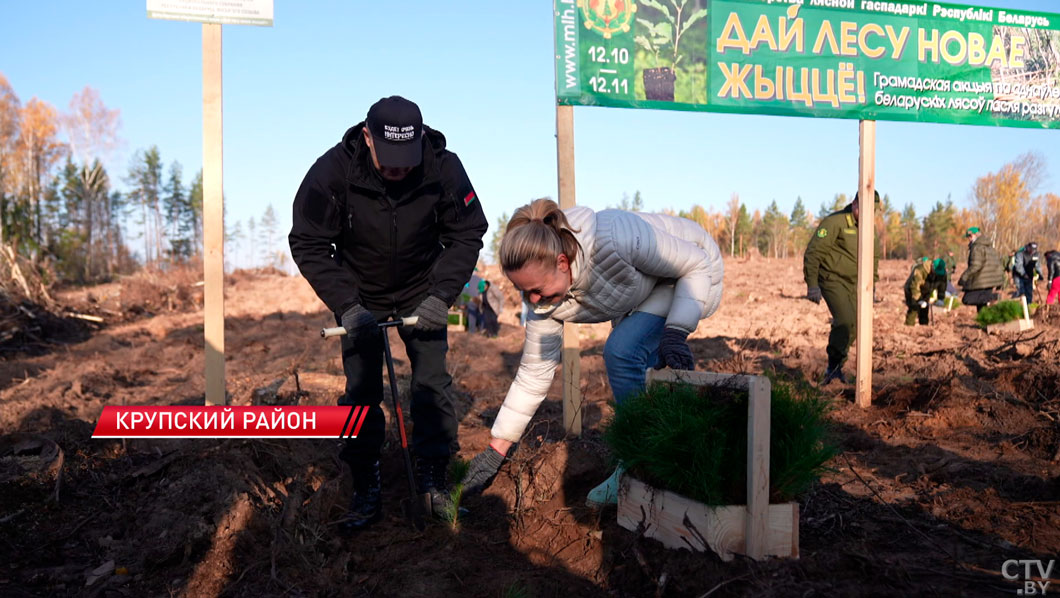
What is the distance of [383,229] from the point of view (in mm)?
3424

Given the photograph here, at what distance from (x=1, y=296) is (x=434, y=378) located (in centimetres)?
1381

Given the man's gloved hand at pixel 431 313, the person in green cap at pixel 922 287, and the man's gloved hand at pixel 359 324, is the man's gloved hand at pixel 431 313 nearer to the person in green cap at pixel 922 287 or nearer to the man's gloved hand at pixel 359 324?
the man's gloved hand at pixel 359 324

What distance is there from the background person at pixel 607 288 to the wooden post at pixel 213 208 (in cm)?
235

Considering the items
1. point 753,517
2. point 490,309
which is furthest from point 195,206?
point 753,517

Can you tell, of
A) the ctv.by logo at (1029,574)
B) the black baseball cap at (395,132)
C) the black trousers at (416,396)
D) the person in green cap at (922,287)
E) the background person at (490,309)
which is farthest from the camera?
the background person at (490,309)

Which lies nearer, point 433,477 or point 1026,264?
point 433,477

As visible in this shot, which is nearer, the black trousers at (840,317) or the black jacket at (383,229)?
the black jacket at (383,229)

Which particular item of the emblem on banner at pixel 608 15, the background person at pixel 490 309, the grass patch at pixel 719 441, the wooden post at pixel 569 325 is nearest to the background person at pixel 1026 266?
the background person at pixel 490 309

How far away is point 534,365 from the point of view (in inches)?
134

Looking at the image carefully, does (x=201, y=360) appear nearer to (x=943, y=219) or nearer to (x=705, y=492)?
(x=705, y=492)

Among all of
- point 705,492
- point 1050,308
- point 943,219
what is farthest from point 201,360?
point 943,219

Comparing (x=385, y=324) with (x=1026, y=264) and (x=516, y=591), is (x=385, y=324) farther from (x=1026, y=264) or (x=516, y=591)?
(x=1026, y=264)

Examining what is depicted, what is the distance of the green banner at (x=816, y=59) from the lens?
5.09 m
